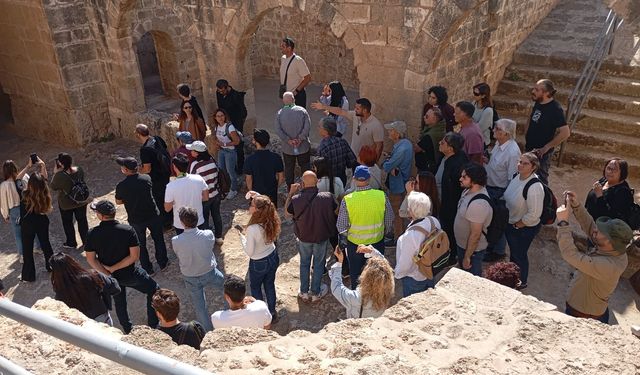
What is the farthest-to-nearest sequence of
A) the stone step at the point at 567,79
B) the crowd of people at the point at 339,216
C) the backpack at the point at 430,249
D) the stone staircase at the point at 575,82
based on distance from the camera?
the stone step at the point at 567,79 → the stone staircase at the point at 575,82 → the backpack at the point at 430,249 → the crowd of people at the point at 339,216

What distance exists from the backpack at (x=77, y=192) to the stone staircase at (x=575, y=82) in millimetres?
6443

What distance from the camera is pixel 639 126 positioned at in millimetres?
8078

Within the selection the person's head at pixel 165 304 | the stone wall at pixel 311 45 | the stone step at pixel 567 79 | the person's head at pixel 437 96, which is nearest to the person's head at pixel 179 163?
the person's head at pixel 165 304

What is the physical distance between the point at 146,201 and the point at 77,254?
2.00 m

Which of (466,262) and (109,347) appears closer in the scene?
(109,347)

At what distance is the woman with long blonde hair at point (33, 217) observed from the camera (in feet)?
19.6

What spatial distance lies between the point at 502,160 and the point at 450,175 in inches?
27.2

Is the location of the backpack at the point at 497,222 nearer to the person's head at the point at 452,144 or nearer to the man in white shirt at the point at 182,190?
the person's head at the point at 452,144

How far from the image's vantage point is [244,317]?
3969 mm

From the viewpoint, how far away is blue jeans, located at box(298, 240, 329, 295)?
5.37m

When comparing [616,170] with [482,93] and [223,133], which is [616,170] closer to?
[482,93]

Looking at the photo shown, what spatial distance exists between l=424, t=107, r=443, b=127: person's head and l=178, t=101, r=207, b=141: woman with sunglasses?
11.1 feet

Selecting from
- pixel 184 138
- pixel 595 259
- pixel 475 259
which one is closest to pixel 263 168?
pixel 184 138

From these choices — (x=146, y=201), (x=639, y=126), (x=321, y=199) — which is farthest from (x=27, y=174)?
(x=639, y=126)
